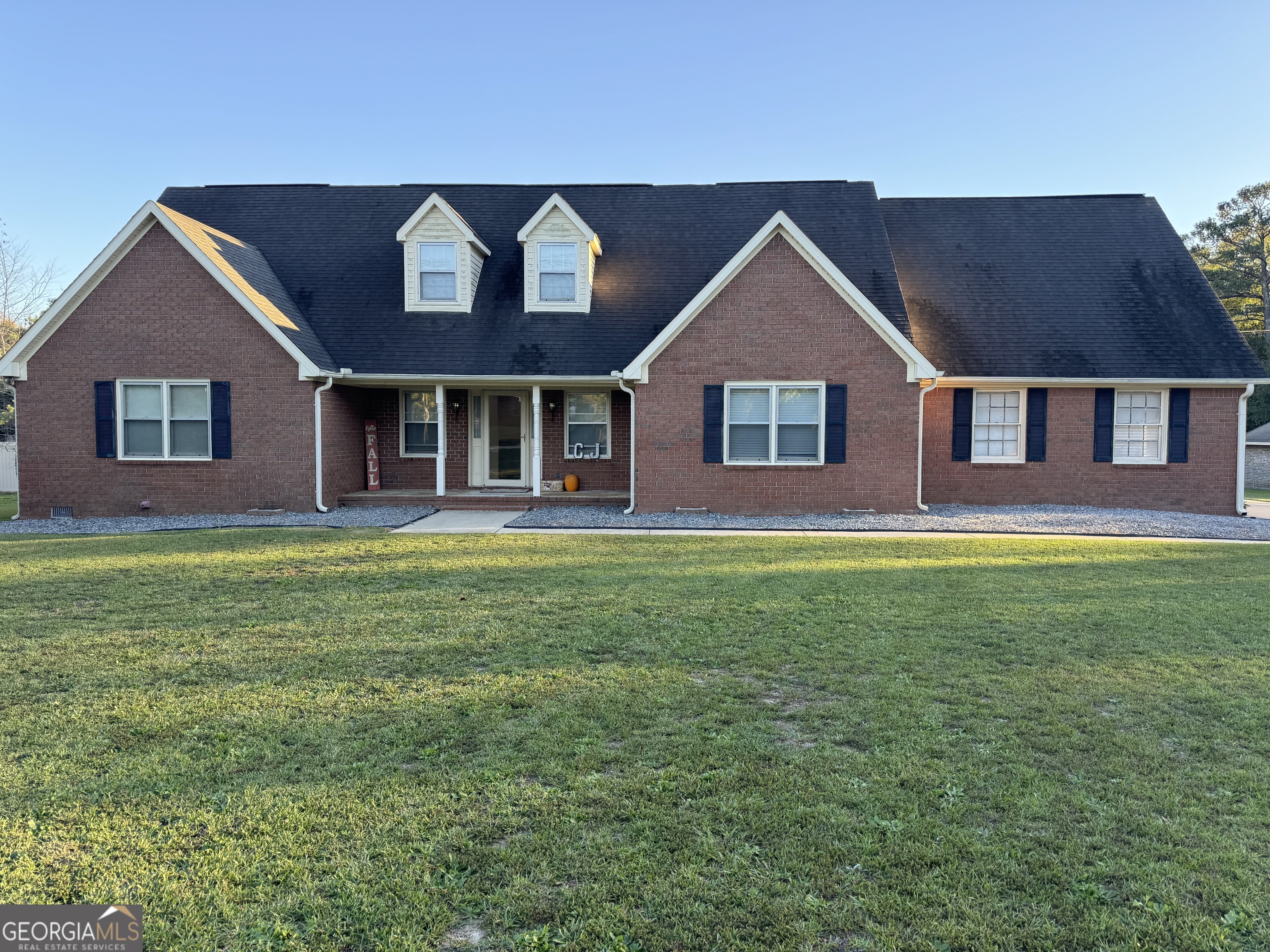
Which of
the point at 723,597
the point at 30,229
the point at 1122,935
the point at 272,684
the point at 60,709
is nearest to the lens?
the point at 1122,935

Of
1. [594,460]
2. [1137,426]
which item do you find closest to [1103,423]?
[1137,426]

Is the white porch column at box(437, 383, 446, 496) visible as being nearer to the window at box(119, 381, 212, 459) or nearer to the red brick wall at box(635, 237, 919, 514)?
the red brick wall at box(635, 237, 919, 514)

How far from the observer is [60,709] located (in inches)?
198

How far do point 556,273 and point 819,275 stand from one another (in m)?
5.85

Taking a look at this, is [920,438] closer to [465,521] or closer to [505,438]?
[465,521]

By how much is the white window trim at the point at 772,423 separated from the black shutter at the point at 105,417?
12.2 m

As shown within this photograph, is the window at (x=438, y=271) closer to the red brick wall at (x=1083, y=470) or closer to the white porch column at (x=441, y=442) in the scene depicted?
the white porch column at (x=441, y=442)

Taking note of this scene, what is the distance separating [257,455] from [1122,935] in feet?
53.7

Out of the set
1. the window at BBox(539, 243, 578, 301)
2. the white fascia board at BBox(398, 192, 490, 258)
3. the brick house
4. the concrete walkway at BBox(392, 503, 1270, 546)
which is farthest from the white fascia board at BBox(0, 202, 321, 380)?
the window at BBox(539, 243, 578, 301)

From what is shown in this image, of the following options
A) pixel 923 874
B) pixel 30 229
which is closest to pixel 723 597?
pixel 923 874

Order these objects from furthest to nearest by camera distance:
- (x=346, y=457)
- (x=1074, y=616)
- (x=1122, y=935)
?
1. (x=346, y=457)
2. (x=1074, y=616)
3. (x=1122, y=935)

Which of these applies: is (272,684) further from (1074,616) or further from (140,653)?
(1074,616)

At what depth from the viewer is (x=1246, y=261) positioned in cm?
4369

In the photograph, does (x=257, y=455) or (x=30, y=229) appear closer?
(x=257, y=455)
